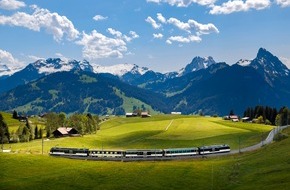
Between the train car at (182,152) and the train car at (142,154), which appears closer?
the train car at (142,154)

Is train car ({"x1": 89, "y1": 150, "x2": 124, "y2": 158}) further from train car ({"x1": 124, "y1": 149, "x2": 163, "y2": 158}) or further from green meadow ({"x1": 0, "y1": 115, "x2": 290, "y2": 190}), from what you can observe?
green meadow ({"x1": 0, "y1": 115, "x2": 290, "y2": 190})

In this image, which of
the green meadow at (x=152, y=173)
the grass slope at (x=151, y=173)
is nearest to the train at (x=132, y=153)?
the green meadow at (x=152, y=173)

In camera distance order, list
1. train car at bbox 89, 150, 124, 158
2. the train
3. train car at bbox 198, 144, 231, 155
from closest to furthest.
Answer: the train < train car at bbox 89, 150, 124, 158 < train car at bbox 198, 144, 231, 155

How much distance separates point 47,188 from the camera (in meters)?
98.6

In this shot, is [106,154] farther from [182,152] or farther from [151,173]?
[151,173]

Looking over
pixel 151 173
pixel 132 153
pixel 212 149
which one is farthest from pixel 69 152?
pixel 212 149

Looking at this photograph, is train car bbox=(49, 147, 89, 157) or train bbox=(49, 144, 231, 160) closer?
train bbox=(49, 144, 231, 160)

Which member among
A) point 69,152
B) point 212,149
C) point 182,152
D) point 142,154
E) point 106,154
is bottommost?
point 142,154

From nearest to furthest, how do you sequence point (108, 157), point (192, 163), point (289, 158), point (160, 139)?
1. point (289, 158)
2. point (192, 163)
3. point (108, 157)
4. point (160, 139)

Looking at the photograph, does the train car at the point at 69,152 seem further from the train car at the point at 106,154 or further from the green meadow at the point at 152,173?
the green meadow at the point at 152,173

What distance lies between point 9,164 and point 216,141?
92210 mm

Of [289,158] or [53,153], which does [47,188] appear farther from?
[289,158]

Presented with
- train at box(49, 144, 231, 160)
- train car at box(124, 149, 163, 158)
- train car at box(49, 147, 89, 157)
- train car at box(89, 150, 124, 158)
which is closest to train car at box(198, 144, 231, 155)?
train at box(49, 144, 231, 160)

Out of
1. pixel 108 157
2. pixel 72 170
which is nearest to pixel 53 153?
pixel 108 157
